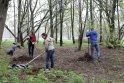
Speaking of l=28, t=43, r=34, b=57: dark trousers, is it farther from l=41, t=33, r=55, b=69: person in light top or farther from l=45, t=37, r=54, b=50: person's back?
l=45, t=37, r=54, b=50: person's back

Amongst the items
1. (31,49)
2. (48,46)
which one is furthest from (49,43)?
(31,49)

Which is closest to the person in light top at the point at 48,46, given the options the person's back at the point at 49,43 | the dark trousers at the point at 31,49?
the person's back at the point at 49,43

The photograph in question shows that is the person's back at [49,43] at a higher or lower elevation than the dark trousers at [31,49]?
higher

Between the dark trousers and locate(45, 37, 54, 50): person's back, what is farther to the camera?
the dark trousers

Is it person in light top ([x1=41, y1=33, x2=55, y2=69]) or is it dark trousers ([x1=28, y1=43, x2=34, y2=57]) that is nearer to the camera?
person in light top ([x1=41, y1=33, x2=55, y2=69])

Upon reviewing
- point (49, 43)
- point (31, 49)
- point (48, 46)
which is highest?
point (49, 43)

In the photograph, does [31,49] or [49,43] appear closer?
[49,43]

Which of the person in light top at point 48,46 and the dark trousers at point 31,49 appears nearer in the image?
the person in light top at point 48,46

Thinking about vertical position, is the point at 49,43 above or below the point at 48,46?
above

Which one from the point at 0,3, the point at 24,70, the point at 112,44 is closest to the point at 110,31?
the point at 112,44

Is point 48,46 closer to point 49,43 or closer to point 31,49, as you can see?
point 49,43

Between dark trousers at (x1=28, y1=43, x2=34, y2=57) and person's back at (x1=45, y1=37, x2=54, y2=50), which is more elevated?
person's back at (x1=45, y1=37, x2=54, y2=50)

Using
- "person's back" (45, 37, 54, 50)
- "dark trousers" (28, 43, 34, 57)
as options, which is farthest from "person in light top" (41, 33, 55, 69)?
"dark trousers" (28, 43, 34, 57)

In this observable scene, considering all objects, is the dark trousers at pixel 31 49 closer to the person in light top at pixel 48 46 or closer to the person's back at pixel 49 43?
the person in light top at pixel 48 46
